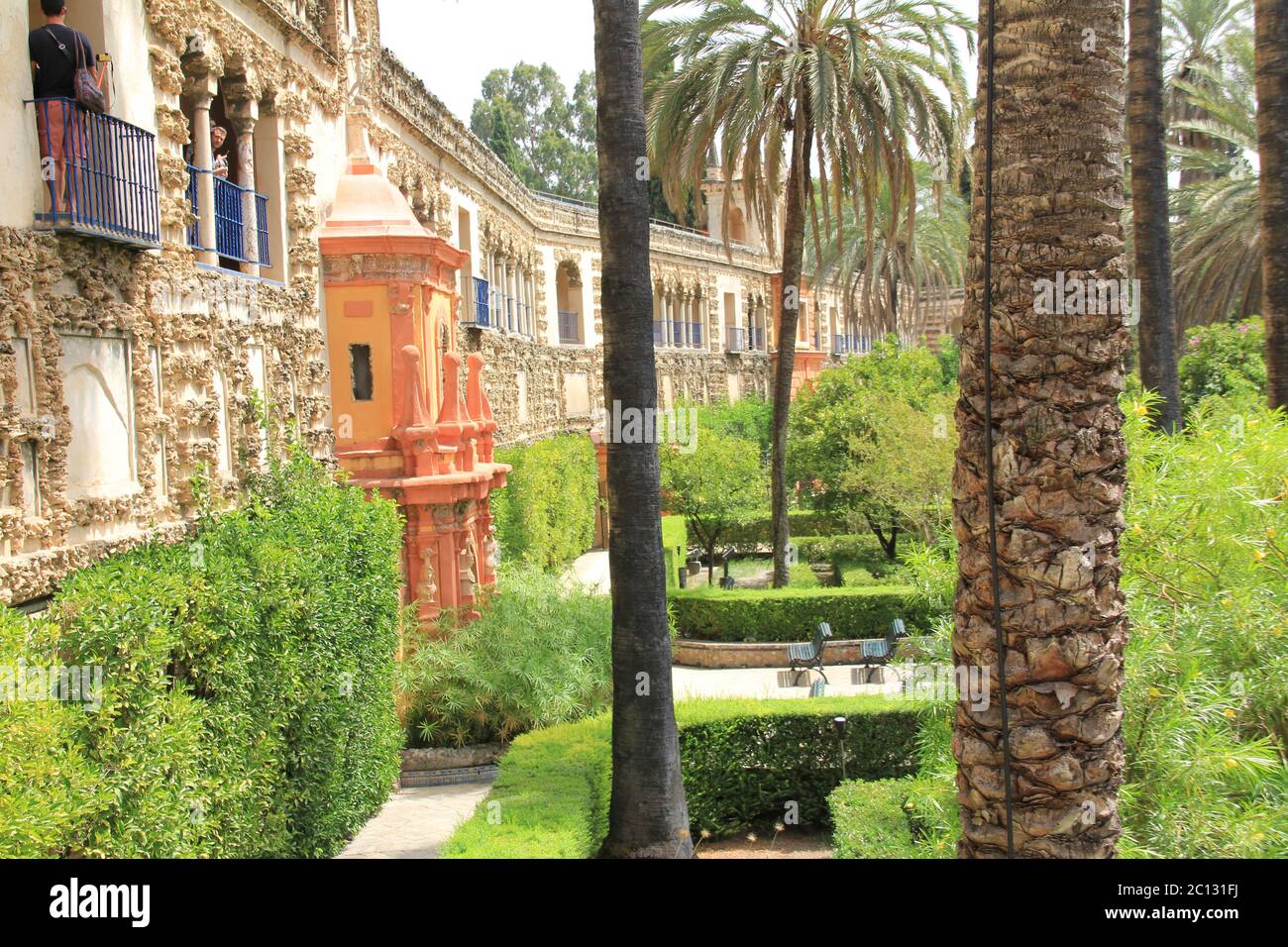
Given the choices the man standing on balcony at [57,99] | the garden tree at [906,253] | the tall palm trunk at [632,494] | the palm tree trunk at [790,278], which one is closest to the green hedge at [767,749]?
the tall palm trunk at [632,494]

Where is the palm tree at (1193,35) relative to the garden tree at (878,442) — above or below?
above

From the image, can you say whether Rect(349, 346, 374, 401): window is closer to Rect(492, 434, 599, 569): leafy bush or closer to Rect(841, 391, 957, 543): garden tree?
Rect(492, 434, 599, 569): leafy bush

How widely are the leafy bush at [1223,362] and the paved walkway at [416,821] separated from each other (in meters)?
13.5

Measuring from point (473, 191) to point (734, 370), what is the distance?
2341 cm

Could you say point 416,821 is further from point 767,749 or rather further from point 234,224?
point 234,224

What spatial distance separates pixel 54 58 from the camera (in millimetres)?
6891

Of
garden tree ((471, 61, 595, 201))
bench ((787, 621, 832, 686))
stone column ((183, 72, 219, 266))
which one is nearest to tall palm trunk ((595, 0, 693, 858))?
stone column ((183, 72, 219, 266))

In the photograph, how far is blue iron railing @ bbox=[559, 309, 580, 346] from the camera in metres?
32.4

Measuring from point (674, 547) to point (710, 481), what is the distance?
8.09ft

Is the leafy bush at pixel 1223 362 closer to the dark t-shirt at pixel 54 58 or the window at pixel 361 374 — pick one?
the window at pixel 361 374

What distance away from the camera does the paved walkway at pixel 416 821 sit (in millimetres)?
9773

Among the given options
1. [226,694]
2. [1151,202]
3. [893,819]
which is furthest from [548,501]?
[226,694]
